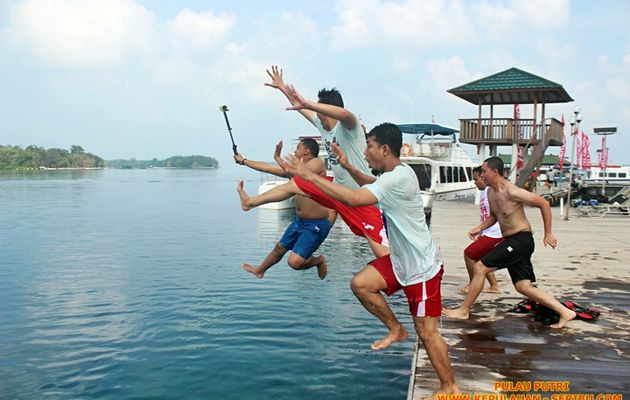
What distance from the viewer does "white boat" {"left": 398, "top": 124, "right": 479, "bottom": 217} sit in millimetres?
30266

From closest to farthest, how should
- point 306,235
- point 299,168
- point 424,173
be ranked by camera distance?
1. point 299,168
2. point 306,235
3. point 424,173

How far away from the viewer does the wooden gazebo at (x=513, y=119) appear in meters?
25.7

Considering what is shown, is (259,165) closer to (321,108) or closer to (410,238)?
(321,108)

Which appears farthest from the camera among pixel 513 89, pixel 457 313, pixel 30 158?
pixel 30 158

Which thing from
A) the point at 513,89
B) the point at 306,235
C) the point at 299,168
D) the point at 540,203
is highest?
the point at 513,89

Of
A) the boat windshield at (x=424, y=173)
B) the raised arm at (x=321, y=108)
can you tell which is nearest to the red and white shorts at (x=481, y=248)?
the raised arm at (x=321, y=108)

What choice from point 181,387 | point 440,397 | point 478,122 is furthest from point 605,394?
point 478,122

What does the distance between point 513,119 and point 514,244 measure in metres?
21.7

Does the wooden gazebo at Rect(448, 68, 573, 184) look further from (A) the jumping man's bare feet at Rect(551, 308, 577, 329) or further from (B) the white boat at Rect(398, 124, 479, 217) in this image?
(A) the jumping man's bare feet at Rect(551, 308, 577, 329)

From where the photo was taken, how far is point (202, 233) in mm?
25453

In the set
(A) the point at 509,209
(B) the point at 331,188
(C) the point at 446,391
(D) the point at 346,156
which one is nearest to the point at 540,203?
(A) the point at 509,209

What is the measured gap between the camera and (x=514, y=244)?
653 centimetres

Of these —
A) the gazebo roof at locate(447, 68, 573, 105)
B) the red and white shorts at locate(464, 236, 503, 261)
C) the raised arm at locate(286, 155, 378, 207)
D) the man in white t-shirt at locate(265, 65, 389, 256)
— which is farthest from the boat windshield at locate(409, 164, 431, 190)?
the raised arm at locate(286, 155, 378, 207)

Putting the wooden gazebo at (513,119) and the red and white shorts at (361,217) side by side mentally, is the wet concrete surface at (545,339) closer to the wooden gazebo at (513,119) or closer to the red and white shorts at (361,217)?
the red and white shorts at (361,217)
